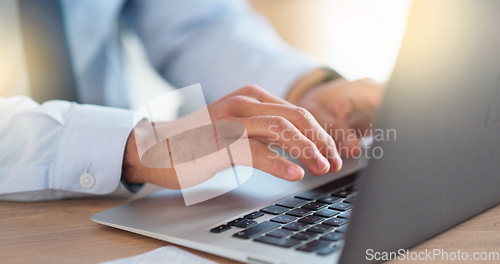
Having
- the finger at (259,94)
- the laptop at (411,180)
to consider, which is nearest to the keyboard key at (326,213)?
the laptop at (411,180)

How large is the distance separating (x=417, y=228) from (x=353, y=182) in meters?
0.19

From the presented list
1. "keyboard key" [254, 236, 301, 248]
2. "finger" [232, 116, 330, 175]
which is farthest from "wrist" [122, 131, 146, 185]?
"keyboard key" [254, 236, 301, 248]

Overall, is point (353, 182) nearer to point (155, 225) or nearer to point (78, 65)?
point (155, 225)

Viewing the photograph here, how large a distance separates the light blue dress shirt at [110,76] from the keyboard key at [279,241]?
0.83 ft

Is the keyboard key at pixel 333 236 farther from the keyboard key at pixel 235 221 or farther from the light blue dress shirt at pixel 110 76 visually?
the light blue dress shirt at pixel 110 76

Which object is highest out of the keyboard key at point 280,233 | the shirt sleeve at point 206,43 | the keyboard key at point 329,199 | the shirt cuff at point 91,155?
the shirt sleeve at point 206,43

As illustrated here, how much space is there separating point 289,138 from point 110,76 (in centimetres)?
73

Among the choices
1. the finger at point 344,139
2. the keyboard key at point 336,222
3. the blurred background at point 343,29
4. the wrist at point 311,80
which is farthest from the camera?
the blurred background at point 343,29

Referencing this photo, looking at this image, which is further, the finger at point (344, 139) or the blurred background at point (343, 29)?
the blurred background at point (343, 29)

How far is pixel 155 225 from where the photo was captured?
0.46 m

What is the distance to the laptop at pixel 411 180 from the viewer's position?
1.05ft

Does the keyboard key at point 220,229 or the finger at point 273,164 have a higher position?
the finger at point 273,164

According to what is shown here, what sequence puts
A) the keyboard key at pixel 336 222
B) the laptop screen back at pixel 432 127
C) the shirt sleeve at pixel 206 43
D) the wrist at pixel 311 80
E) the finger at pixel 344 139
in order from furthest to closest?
the shirt sleeve at pixel 206 43
the wrist at pixel 311 80
the finger at pixel 344 139
the keyboard key at pixel 336 222
the laptop screen back at pixel 432 127

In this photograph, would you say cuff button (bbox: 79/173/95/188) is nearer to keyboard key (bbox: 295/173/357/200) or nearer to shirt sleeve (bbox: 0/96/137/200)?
shirt sleeve (bbox: 0/96/137/200)
